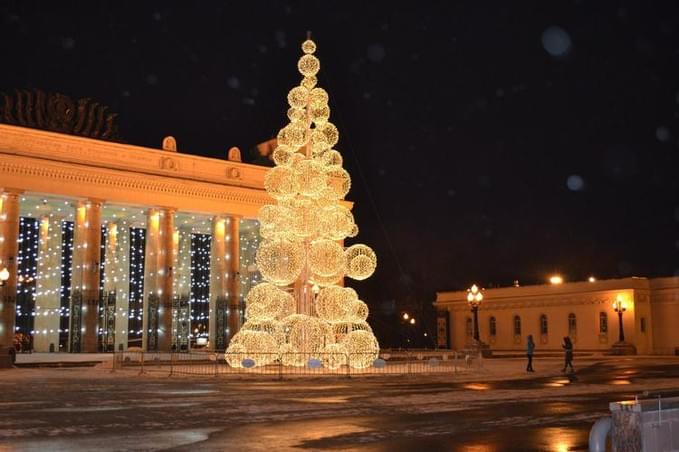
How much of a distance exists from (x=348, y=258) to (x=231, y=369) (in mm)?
6156

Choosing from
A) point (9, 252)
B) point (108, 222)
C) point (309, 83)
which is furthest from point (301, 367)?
point (108, 222)

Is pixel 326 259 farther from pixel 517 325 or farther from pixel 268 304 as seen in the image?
pixel 517 325

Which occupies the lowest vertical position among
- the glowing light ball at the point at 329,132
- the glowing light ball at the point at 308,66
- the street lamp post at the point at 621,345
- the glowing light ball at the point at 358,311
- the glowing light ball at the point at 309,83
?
the street lamp post at the point at 621,345

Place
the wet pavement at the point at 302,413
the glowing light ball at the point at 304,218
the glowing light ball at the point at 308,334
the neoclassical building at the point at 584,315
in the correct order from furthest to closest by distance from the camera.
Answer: the neoclassical building at the point at 584,315, the glowing light ball at the point at 304,218, the glowing light ball at the point at 308,334, the wet pavement at the point at 302,413

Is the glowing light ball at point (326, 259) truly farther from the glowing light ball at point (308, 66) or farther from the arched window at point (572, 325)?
the arched window at point (572, 325)

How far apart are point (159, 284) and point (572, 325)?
31.2m

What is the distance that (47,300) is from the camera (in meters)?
50.8

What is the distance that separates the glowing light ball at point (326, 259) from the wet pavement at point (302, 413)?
463 cm

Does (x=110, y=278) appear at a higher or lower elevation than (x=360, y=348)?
higher

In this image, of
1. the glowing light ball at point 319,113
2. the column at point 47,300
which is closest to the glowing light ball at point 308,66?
the glowing light ball at point 319,113

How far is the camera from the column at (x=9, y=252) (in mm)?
44053

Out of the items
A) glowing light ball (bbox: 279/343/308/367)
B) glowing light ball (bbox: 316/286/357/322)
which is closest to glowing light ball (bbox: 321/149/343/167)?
glowing light ball (bbox: 316/286/357/322)

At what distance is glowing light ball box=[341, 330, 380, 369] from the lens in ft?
89.3

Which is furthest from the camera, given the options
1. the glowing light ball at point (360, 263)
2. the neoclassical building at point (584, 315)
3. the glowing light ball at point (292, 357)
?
the neoclassical building at point (584, 315)
